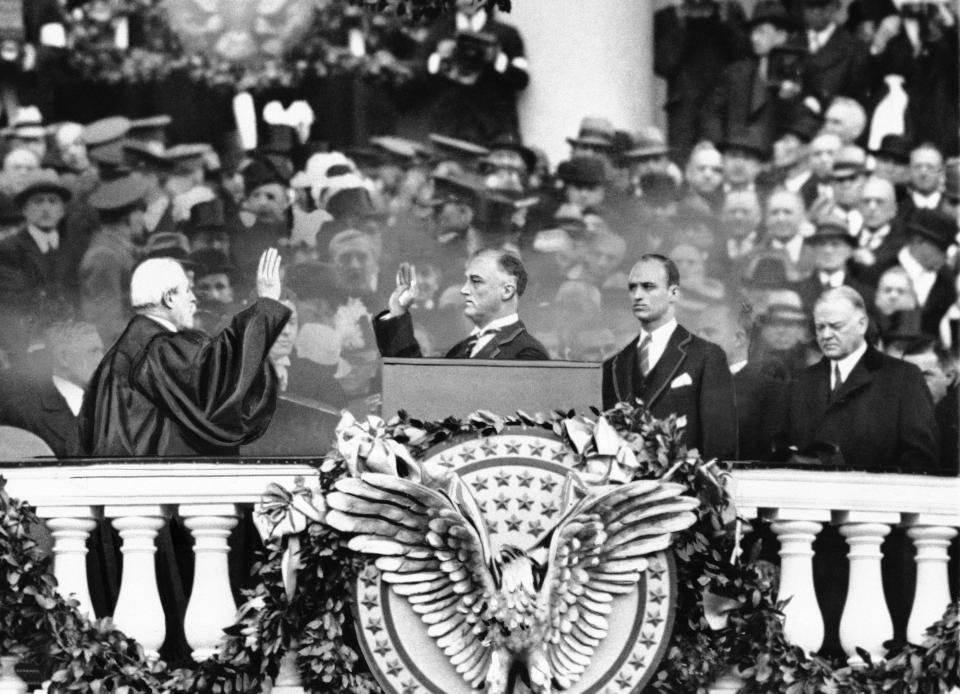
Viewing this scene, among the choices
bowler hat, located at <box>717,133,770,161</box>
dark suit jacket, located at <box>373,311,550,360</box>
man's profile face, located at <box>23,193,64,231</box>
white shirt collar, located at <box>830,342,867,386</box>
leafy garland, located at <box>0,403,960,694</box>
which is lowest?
leafy garland, located at <box>0,403,960,694</box>

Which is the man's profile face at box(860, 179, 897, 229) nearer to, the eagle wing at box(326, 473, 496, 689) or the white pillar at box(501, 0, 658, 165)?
the white pillar at box(501, 0, 658, 165)

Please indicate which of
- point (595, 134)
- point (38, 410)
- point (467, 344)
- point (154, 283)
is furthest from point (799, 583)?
point (38, 410)

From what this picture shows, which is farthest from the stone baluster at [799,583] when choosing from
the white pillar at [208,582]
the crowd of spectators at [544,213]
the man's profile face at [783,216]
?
the man's profile face at [783,216]

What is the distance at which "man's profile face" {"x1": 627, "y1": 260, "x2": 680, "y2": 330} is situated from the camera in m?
13.5

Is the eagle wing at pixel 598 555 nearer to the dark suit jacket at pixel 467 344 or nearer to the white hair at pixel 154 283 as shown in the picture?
the dark suit jacket at pixel 467 344

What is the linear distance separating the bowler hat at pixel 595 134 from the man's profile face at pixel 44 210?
120 inches

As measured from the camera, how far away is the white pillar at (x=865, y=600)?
1274cm

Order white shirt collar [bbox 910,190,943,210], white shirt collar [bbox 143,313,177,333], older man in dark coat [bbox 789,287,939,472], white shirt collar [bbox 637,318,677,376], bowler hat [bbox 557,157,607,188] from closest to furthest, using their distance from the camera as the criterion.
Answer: white shirt collar [bbox 637,318,677,376] → white shirt collar [bbox 143,313,177,333] → older man in dark coat [bbox 789,287,939,472] → bowler hat [bbox 557,157,607,188] → white shirt collar [bbox 910,190,943,210]

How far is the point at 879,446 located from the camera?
14984 mm

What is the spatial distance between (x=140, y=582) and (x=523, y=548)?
1.51m

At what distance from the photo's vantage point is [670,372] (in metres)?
13.8

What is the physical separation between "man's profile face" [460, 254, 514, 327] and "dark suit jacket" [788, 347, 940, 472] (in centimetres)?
206

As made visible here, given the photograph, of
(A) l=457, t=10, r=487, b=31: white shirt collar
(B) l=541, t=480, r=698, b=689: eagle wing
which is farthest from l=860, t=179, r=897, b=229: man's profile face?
(B) l=541, t=480, r=698, b=689: eagle wing

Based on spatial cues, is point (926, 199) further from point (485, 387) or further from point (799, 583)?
point (485, 387)
